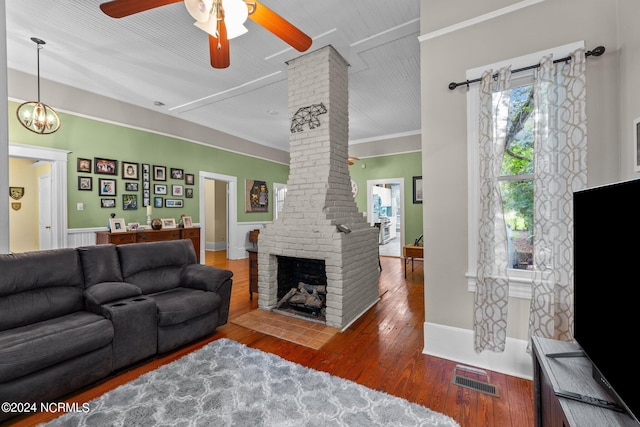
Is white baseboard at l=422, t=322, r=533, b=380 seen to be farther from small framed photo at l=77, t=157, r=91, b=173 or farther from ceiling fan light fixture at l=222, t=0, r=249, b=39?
small framed photo at l=77, t=157, r=91, b=173

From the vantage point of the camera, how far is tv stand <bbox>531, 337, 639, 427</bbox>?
0.88 metres

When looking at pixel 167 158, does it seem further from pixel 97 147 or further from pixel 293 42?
pixel 293 42

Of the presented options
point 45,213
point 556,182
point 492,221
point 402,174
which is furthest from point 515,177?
point 45,213

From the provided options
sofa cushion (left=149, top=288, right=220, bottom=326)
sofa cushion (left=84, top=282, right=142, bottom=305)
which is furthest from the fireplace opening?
sofa cushion (left=84, top=282, right=142, bottom=305)

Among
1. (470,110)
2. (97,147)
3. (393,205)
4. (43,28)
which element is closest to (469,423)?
(470,110)

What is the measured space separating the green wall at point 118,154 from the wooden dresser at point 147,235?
0.33 metres

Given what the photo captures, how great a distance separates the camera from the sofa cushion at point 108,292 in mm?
2197

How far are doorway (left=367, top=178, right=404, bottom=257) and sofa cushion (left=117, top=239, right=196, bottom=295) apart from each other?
451 cm

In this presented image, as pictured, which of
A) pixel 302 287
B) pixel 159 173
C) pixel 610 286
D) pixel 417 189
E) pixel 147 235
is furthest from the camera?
pixel 417 189

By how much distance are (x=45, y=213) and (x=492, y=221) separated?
612cm

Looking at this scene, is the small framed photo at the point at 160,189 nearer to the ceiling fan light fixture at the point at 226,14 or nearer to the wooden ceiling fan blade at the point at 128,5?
the wooden ceiling fan blade at the point at 128,5

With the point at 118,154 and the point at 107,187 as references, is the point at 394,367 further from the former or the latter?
the point at 118,154

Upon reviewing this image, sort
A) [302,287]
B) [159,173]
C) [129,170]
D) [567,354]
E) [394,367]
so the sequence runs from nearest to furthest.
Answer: [567,354], [394,367], [302,287], [129,170], [159,173]

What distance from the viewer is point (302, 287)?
11.3 ft
